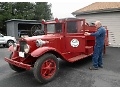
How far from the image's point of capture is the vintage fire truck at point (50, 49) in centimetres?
563

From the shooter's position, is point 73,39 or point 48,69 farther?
point 73,39

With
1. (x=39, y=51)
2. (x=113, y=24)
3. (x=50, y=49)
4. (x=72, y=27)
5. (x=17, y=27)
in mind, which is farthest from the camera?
(x=17, y=27)

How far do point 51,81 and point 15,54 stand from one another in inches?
65.8

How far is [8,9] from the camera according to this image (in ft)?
93.7

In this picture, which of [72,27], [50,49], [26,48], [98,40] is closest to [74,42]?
[72,27]

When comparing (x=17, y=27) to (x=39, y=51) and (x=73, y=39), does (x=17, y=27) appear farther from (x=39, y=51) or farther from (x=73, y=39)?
(x=39, y=51)

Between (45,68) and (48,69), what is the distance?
12cm

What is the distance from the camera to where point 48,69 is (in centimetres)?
573

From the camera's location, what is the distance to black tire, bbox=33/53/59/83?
540 centimetres

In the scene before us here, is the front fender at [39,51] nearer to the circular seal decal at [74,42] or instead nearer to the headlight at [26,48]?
the headlight at [26,48]

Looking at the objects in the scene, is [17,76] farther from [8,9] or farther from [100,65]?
[8,9]

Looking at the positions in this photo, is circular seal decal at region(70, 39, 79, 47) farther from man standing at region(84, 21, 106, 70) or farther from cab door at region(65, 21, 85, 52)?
man standing at region(84, 21, 106, 70)

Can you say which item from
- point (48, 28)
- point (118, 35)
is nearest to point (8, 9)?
point (118, 35)

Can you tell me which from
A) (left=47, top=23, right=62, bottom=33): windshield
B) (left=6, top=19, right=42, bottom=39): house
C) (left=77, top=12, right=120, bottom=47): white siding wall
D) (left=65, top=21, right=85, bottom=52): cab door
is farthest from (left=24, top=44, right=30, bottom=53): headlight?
(left=6, top=19, right=42, bottom=39): house
